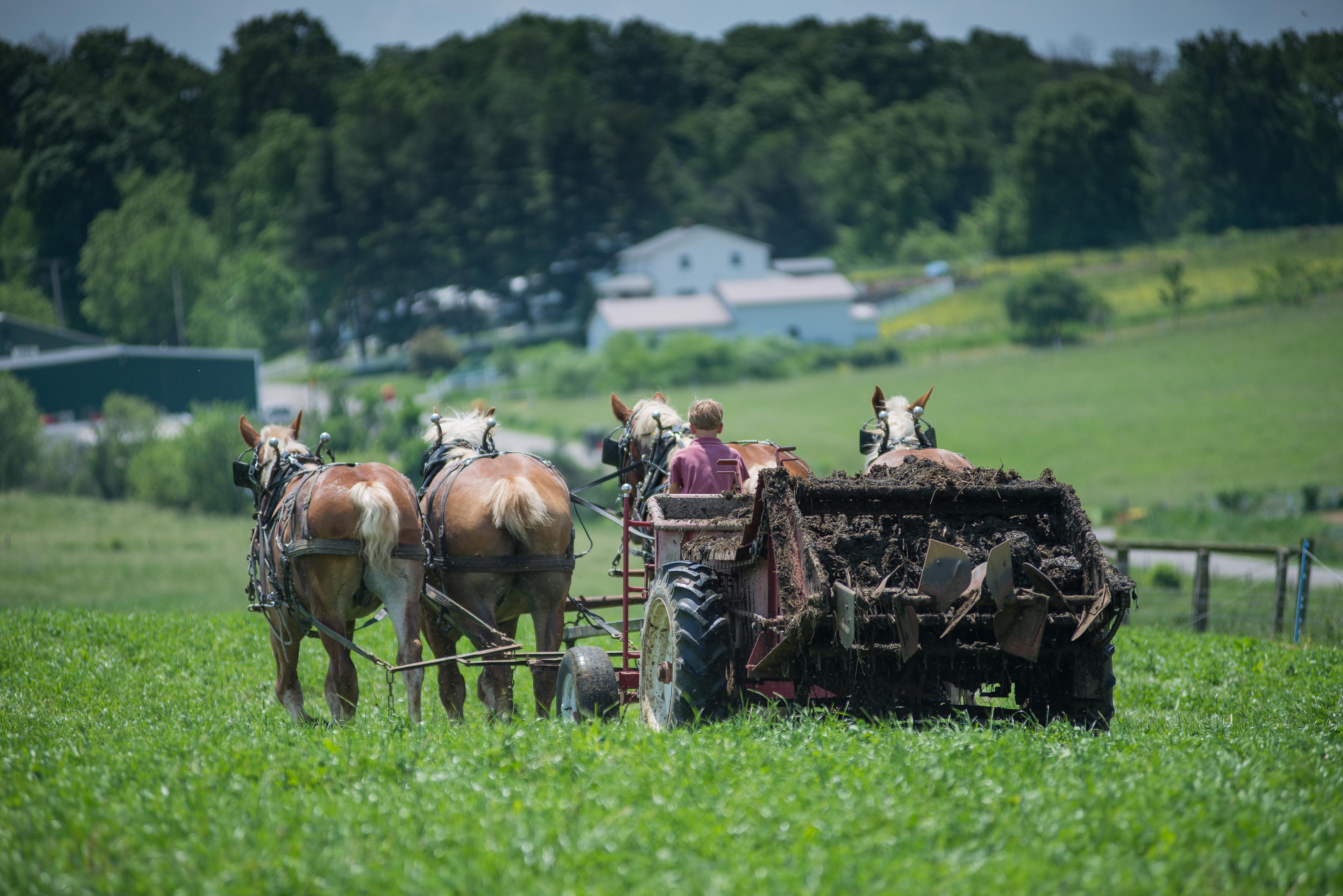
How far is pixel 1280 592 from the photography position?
14.5m

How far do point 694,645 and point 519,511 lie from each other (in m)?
2.48

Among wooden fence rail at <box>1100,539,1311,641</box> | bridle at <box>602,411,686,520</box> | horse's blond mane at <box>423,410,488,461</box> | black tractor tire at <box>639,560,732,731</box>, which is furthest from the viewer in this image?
wooden fence rail at <box>1100,539,1311,641</box>

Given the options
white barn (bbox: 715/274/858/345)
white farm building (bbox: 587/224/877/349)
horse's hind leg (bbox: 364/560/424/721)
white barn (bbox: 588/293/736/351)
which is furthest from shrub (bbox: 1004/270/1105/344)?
horse's hind leg (bbox: 364/560/424/721)

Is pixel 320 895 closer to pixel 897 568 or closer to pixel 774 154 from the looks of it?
pixel 897 568

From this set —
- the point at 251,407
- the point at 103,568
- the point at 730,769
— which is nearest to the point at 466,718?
the point at 730,769

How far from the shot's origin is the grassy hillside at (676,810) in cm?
431

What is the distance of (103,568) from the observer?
114 ft

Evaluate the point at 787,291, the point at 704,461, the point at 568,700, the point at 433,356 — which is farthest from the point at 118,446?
the point at 787,291

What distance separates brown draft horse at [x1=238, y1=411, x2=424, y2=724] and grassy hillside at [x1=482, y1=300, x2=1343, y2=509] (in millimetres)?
30417

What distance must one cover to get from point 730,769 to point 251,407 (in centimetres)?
5499

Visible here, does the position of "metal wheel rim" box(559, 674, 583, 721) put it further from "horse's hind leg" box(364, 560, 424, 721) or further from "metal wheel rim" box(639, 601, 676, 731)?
"horse's hind leg" box(364, 560, 424, 721)

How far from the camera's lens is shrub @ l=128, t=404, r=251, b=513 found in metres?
43.9

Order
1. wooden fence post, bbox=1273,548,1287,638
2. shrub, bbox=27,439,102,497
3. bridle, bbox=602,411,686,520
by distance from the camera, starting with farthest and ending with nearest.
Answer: shrub, bbox=27,439,102,497, wooden fence post, bbox=1273,548,1287,638, bridle, bbox=602,411,686,520

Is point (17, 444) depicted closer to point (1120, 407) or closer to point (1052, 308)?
point (1120, 407)
